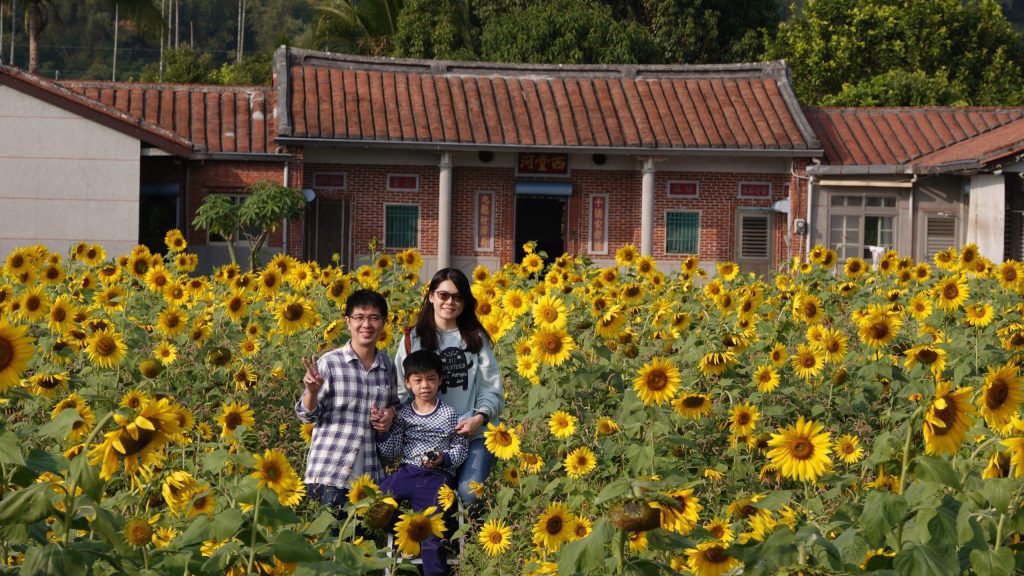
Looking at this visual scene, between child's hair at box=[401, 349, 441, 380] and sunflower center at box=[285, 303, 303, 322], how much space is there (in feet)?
4.08

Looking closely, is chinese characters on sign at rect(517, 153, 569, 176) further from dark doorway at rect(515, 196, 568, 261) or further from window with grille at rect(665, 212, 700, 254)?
window with grille at rect(665, 212, 700, 254)

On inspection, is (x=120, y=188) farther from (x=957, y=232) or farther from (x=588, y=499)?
(x=588, y=499)

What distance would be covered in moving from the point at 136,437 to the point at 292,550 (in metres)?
0.35

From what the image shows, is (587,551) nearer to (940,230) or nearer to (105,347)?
(105,347)

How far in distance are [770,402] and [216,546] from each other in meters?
3.75

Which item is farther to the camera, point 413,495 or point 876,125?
point 876,125

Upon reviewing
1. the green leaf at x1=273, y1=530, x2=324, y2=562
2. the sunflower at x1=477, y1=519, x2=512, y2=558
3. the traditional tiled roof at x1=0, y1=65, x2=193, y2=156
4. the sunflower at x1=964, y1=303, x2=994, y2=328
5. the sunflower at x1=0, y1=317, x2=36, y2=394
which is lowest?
the sunflower at x1=477, y1=519, x2=512, y2=558

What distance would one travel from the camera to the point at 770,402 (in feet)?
20.0

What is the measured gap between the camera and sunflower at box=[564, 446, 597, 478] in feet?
13.9

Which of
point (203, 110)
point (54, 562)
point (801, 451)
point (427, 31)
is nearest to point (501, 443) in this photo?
point (801, 451)

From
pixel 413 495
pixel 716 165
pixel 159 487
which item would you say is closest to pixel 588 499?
pixel 413 495

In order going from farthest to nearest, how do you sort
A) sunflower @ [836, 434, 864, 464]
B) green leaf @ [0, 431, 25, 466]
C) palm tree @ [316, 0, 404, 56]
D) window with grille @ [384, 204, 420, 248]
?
palm tree @ [316, 0, 404, 56] → window with grille @ [384, 204, 420, 248] → sunflower @ [836, 434, 864, 464] → green leaf @ [0, 431, 25, 466]

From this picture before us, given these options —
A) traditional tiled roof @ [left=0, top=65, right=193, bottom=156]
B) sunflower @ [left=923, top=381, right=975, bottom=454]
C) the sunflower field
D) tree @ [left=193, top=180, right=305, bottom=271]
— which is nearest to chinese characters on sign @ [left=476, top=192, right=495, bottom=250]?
tree @ [left=193, top=180, right=305, bottom=271]

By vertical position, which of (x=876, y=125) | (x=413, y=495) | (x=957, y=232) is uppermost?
(x=876, y=125)
